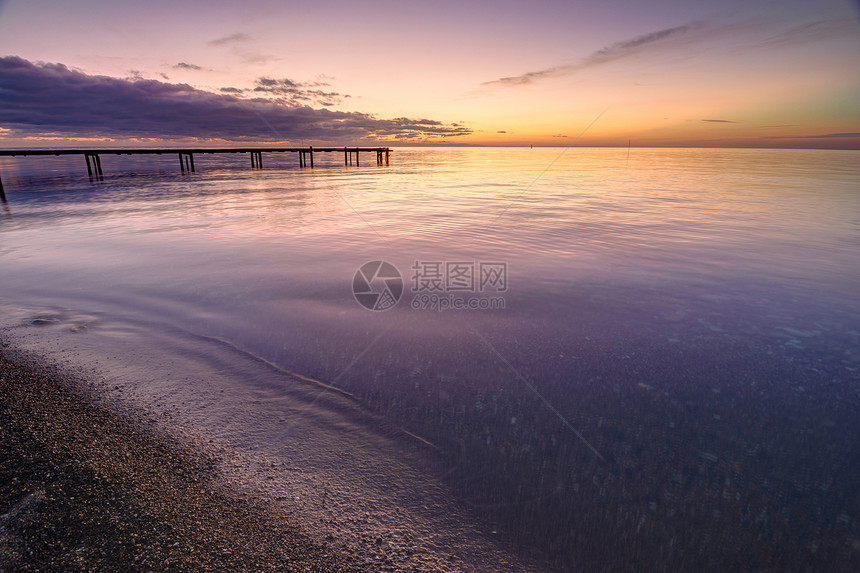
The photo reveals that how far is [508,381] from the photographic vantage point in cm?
464

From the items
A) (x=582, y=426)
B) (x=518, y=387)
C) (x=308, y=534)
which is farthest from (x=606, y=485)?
(x=308, y=534)

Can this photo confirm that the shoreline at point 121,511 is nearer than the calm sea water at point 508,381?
Yes

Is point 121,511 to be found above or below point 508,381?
above

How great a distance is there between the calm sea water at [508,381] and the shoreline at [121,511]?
0.26 metres

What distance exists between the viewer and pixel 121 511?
2.42 metres

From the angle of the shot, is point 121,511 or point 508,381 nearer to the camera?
point 121,511

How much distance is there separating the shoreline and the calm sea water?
0.26 meters

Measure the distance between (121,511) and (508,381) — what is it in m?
3.69

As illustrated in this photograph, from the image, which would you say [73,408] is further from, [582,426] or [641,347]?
[641,347]

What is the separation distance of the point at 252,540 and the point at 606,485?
2680mm

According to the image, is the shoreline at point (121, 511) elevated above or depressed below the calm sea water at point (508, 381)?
above

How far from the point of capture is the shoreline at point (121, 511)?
2.15 metres

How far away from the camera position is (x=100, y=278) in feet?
26.8

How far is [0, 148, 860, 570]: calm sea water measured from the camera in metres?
2.79
